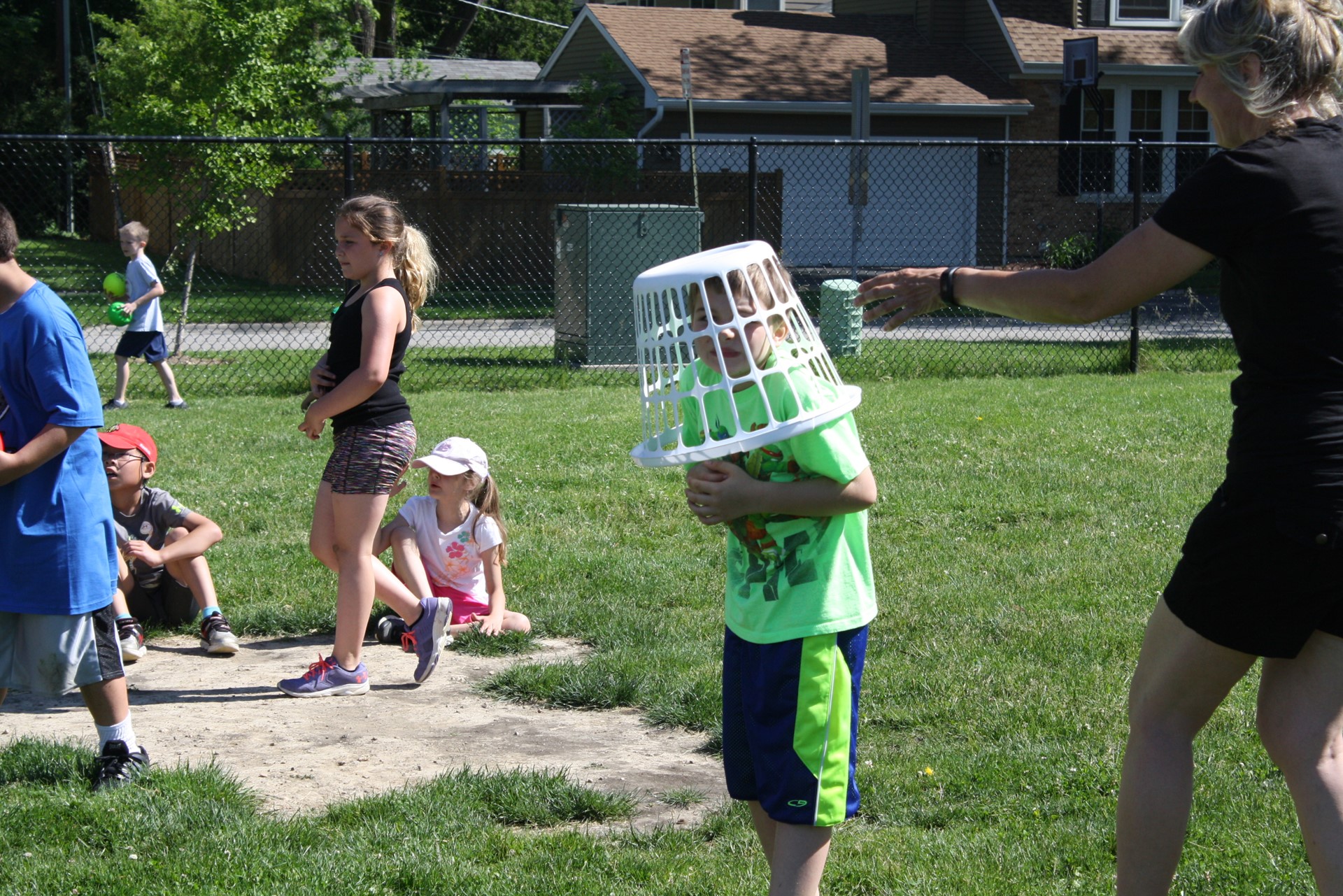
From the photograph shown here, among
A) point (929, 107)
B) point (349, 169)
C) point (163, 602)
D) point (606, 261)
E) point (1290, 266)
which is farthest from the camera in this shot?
point (929, 107)

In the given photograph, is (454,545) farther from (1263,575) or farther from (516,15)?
(516,15)

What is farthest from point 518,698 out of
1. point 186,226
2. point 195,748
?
point 186,226

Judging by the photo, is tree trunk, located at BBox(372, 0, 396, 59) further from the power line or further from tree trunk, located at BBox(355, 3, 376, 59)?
the power line

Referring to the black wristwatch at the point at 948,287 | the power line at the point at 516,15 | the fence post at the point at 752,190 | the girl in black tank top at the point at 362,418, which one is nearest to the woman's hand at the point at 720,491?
the black wristwatch at the point at 948,287

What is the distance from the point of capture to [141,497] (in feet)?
17.6

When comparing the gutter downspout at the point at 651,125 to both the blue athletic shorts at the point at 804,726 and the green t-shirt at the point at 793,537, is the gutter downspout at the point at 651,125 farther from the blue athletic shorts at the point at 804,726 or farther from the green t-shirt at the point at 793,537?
the blue athletic shorts at the point at 804,726

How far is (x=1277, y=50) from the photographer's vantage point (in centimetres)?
243

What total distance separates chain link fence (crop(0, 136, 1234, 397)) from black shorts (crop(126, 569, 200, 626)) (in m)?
5.16

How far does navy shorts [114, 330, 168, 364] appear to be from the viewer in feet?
36.3

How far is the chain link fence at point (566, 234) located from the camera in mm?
12977

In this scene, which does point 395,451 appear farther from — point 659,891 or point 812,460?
point 812,460

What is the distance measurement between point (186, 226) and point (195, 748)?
13801 mm

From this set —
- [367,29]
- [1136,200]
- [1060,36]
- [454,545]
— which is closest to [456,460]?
[454,545]

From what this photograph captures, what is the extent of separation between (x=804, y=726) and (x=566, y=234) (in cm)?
1123
